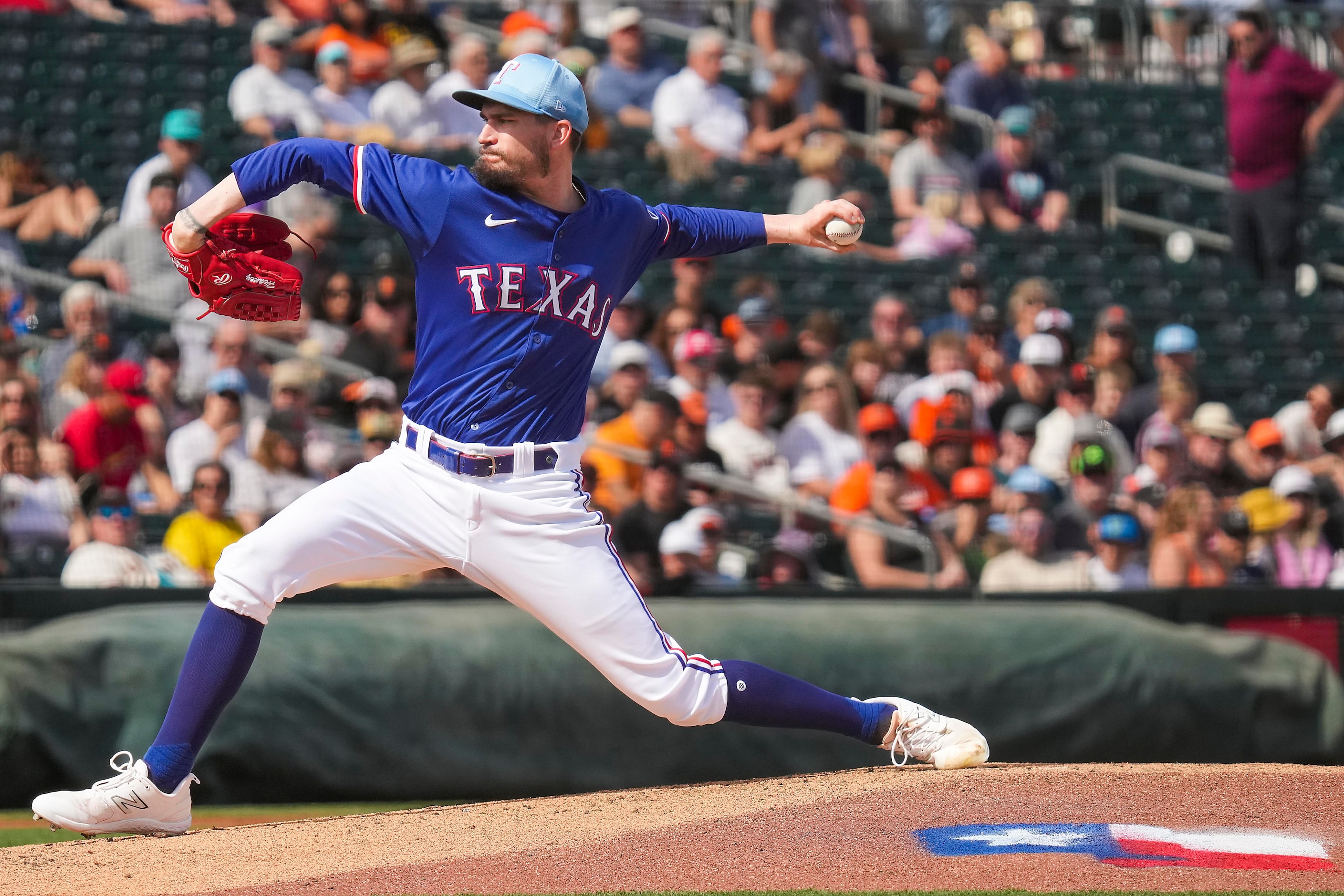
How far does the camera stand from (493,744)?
6.46 meters

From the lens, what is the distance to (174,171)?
9.11 meters

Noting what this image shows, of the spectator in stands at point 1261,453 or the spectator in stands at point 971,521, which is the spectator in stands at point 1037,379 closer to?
the spectator in stands at point 1261,453

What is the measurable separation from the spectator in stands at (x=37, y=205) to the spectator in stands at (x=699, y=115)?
11.7 ft

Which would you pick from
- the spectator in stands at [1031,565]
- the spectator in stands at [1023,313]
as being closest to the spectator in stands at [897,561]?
the spectator in stands at [1031,565]

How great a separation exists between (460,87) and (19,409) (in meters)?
3.85

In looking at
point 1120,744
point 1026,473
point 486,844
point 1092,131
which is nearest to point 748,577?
point 1026,473

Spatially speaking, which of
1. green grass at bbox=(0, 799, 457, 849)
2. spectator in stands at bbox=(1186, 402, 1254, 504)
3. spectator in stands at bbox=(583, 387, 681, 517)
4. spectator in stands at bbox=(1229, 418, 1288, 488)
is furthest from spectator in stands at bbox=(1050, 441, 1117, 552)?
green grass at bbox=(0, 799, 457, 849)

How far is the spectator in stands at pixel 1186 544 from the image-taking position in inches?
294

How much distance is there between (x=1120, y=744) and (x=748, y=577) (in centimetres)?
179

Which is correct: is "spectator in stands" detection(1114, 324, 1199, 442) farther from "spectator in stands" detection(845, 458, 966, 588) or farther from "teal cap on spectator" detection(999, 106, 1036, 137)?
"teal cap on spectator" detection(999, 106, 1036, 137)

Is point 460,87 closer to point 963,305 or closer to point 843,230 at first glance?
point 963,305

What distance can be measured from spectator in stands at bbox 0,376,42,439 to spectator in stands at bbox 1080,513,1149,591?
4580mm

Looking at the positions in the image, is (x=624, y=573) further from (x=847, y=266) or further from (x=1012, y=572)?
(x=847, y=266)

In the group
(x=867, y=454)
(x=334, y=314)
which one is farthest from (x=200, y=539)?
(x=867, y=454)
